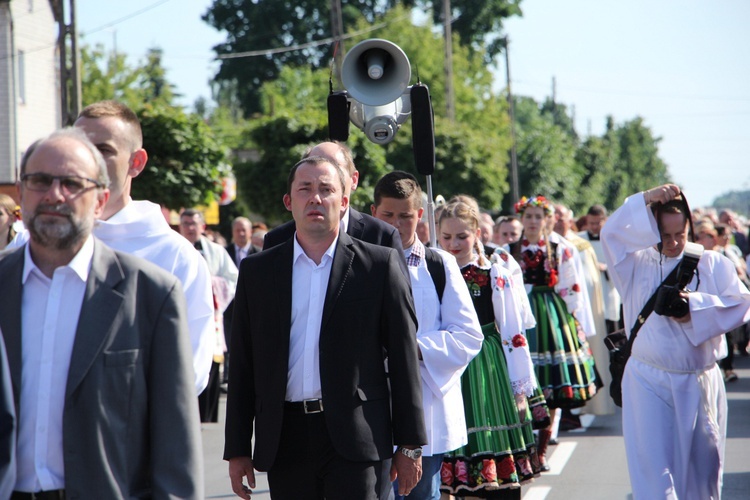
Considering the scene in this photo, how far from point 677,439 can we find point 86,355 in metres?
4.13

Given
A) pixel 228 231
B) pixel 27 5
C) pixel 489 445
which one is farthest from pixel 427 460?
pixel 228 231

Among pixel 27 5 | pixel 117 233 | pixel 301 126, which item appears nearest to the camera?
pixel 117 233

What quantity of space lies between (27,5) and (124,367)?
99.3 ft

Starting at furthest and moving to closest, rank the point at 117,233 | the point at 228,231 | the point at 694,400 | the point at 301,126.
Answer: the point at 228,231 < the point at 301,126 < the point at 694,400 < the point at 117,233

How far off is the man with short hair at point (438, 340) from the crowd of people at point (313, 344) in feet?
0.04

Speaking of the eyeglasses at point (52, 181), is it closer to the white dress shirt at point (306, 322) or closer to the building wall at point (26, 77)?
the white dress shirt at point (306, 322)

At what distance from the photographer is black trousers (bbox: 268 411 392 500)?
428 cm

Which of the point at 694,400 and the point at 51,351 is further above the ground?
the point at 51,351

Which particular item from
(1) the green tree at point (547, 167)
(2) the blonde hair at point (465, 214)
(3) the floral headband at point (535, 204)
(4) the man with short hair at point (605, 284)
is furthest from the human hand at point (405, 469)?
(1) the green tree at point (547, 167)

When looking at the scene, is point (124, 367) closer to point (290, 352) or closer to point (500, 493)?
point (290, 352)

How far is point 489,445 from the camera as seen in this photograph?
21.3 ft

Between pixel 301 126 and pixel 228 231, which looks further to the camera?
pixel 228 231

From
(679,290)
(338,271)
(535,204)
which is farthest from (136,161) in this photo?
(535,204)

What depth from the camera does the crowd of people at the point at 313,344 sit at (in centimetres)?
294
